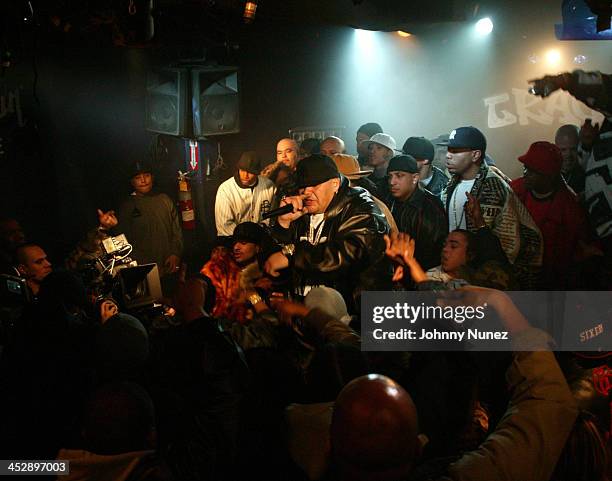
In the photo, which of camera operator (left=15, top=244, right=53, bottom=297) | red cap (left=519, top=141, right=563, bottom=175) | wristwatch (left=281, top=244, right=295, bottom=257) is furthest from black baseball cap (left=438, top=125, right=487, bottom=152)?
camera operator (left=15, top=244, right=53, bottom=297)

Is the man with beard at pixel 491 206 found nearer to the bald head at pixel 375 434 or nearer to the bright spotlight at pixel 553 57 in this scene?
the bald head at pixel 375 434

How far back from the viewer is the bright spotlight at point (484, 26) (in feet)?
30.8

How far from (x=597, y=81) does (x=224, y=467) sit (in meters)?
4.23

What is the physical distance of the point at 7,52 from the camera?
531cm

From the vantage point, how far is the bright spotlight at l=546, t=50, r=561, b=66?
356 inches

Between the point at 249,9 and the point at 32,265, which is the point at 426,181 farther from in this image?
the point at 32,265

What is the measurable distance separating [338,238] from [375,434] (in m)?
2.88

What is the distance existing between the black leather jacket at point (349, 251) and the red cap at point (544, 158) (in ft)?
4.41

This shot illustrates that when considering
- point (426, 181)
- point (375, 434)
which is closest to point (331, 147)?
point (426, 181)

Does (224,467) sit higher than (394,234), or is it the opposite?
(394,234)

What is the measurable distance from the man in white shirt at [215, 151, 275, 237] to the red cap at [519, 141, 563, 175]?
2648 mm

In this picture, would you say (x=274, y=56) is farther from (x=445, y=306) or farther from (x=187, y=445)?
(x=187, y=445)

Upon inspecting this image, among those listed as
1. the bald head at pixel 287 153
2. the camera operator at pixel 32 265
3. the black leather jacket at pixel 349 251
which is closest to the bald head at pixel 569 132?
the black leather jacket at pixel 349 251

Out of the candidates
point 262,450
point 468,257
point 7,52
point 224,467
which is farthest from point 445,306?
point 7,52
